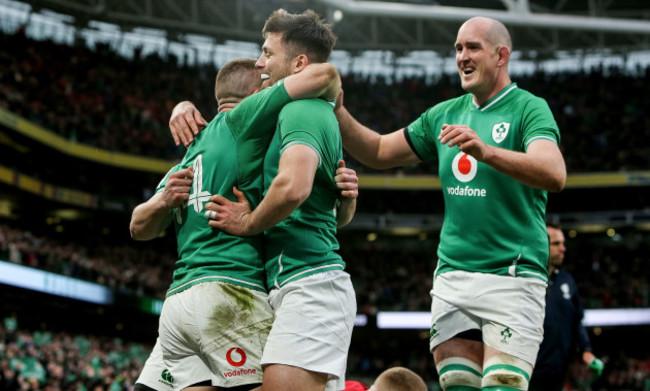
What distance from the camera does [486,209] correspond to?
4.26 m

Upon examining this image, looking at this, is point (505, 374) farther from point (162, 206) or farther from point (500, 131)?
point (162, 206)

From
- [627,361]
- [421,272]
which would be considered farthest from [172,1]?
[627,361]

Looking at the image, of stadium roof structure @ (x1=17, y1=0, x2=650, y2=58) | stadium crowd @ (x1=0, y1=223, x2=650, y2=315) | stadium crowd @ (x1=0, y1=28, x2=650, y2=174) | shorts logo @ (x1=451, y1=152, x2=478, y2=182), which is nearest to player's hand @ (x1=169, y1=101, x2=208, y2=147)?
shorts logo @ (x1=451, y1=152, x2=478, y2=182)

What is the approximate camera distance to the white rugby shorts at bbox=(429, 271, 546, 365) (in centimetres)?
399

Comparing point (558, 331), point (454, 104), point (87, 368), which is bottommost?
point (87, 368)

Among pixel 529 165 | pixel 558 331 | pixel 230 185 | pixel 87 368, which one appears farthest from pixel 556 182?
pixel 87 368

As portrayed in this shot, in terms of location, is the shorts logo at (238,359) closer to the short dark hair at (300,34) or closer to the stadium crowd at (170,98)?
the short dark hair at (300,34)

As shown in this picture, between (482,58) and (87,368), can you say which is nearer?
(482,58)

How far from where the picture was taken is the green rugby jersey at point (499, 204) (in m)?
4.17

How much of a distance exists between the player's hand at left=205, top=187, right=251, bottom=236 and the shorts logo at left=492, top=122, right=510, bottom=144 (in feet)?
5.10

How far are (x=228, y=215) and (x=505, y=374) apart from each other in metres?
1.60

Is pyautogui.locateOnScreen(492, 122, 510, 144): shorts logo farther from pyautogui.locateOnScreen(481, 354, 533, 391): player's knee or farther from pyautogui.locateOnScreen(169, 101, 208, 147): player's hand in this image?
pyautogui.locateOnScreen(169, 101, 208, 147): player's hand

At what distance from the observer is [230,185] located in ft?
12.0

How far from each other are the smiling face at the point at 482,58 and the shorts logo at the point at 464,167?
1.33 feet
